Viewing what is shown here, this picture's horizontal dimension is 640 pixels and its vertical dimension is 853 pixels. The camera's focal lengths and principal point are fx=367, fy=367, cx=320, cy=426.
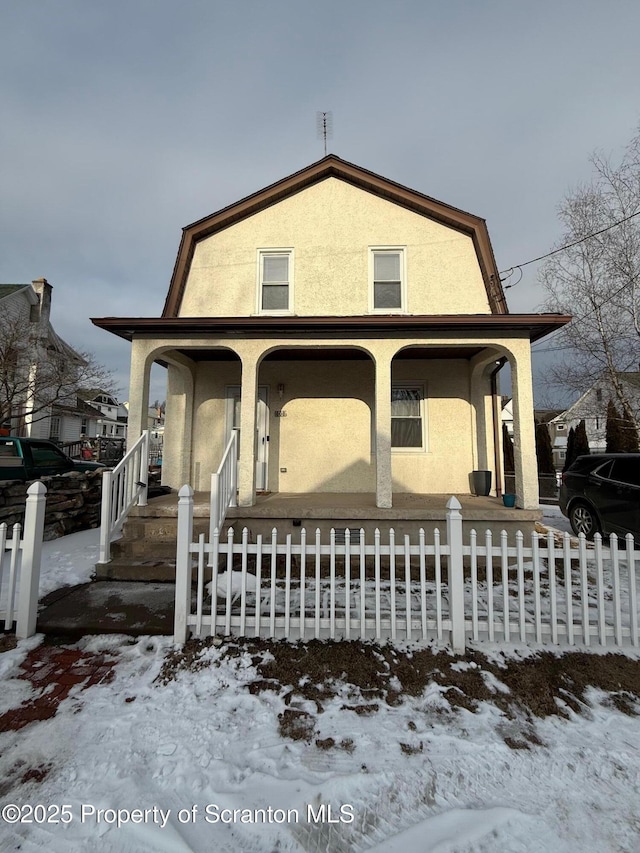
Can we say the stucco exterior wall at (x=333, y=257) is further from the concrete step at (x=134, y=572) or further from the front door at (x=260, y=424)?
the concrete step at (x=134, y=572)

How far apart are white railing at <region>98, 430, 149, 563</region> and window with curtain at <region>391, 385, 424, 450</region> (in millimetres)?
4618

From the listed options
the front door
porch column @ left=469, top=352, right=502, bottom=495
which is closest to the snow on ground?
the front door

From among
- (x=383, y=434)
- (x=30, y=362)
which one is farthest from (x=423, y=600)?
(x=30, y=362)

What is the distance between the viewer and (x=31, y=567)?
339cm

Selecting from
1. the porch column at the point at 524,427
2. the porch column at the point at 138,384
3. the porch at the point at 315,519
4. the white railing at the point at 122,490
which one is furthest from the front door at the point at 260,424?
the porch column at the point at 524,427

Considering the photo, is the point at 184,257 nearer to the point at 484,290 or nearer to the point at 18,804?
the point at 484,290

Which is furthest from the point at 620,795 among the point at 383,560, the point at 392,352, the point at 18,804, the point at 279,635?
the point at 392,352

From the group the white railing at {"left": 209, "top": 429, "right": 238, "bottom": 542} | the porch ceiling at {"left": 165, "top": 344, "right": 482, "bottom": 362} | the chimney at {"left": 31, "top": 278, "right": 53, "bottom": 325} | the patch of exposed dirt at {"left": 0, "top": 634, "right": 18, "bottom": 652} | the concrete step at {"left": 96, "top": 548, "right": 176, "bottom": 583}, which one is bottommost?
the patch of exposed dirt at {"left": 0, "top": 634, "right": 18, "bottom": 652}

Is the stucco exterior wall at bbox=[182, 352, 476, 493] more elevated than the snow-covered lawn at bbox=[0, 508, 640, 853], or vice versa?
the stucco exterior wall at bbox=[182, 352, 476, 493]

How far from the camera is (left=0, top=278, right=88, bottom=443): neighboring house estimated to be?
12125mm

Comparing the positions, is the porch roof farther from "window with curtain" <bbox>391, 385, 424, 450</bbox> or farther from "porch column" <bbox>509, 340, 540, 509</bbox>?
"window with curtain" <bbox>391, 385, 424, 450</bbox>

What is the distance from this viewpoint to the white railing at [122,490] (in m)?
4.74

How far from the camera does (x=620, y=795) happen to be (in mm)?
1815

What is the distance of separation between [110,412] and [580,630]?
44870mm
